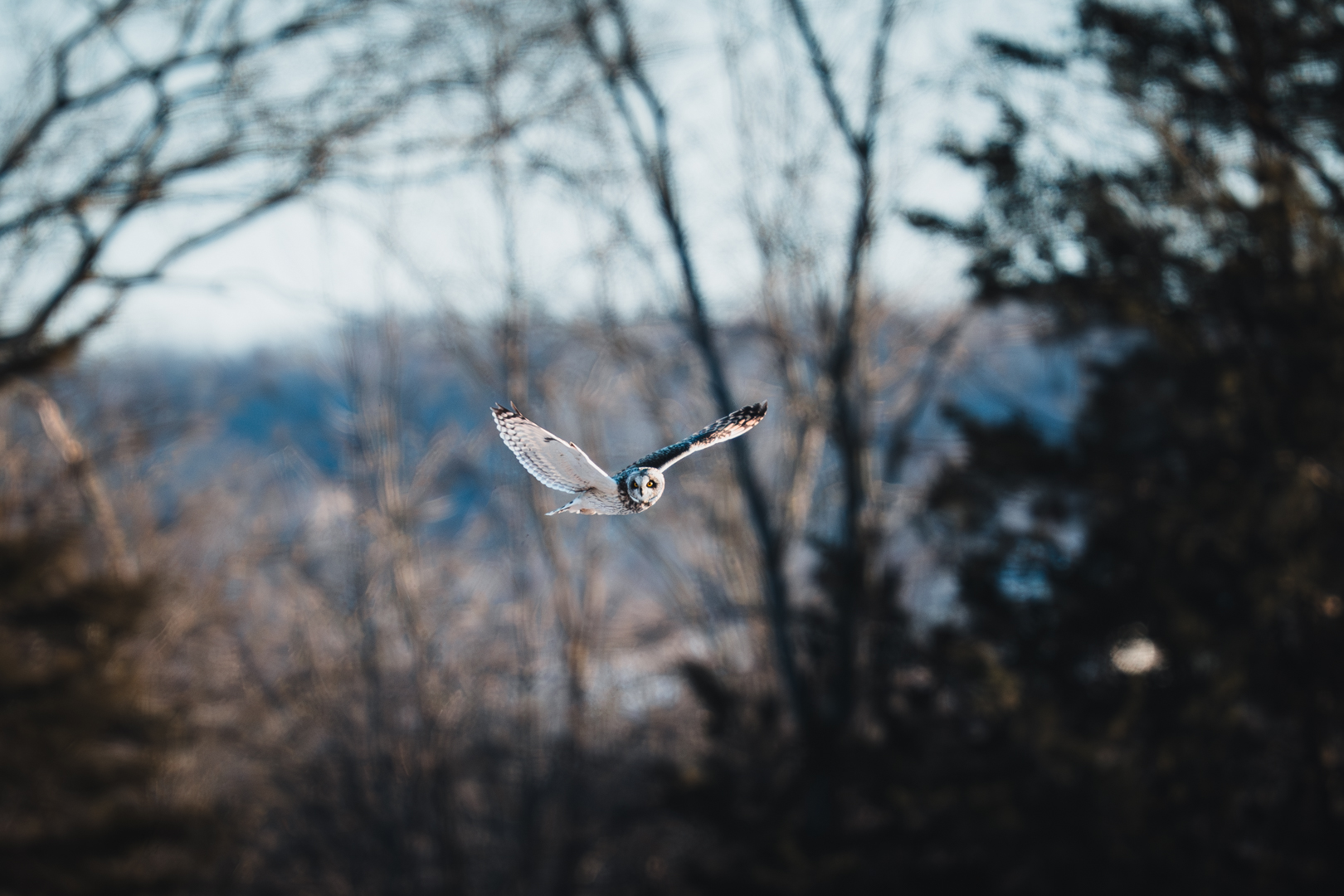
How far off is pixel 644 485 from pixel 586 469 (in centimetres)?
14

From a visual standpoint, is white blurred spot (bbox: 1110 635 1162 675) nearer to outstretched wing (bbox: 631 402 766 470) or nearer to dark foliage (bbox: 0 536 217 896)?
outstretched wing (bbox: 631 402 766 470)

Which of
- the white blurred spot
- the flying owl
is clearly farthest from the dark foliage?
the white blurred spot

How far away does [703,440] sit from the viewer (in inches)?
45.3

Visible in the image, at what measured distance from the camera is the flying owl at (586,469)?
944 mm

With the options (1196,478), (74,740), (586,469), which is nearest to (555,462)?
(586,469)

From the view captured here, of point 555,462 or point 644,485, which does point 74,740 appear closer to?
point 555,462

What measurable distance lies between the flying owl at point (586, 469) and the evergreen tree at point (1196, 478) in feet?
18.0

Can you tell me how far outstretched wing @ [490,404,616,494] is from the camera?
40.3 inches

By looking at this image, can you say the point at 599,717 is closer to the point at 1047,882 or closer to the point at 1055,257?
the point at 1047,882

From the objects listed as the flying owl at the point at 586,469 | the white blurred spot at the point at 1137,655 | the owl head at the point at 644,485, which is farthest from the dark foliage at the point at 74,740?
the white blurred spot at the point at 1137,655

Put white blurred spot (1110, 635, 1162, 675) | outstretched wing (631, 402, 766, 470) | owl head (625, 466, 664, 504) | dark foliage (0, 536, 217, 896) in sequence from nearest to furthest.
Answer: owl head (625, 466, 664, 504) → outstretched wing (631, 402, 766, 470) → white blurred spot (1110, 635, 1162, 675) → dark foliage (0, 536, 217, 896)

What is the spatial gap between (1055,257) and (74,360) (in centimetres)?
664

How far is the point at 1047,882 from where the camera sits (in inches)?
272

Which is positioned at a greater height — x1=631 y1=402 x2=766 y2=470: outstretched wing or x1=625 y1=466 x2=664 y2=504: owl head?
x1=631 y1=402 x2=766 y2=470: outstretched wing
